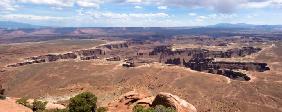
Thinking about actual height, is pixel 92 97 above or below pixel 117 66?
above

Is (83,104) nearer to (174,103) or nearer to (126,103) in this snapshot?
(126,103)

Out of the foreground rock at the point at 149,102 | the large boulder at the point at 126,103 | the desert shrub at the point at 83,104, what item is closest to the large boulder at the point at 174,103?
the foreground rock at the point at 149,102

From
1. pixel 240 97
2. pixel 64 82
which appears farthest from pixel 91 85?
pixel 240 97

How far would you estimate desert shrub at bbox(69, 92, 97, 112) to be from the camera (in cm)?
5869

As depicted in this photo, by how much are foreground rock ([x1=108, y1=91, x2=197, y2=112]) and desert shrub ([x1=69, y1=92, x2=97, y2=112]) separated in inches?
105

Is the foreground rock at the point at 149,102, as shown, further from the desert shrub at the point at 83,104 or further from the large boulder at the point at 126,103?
the desert shrub at the point at 83,104

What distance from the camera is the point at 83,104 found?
2335 inches

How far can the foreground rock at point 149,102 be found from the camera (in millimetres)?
50125

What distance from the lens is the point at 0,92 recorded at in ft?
223

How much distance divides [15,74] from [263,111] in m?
111

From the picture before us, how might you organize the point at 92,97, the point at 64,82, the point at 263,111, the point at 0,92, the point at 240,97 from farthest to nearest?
the point at 64,82 → the point at 240,97 → the point at 263,111 → the point at 0,92 → the point at 92,97

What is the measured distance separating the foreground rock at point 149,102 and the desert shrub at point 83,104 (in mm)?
2665

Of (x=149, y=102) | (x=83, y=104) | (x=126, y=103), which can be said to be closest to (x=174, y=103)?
(x=149, y=102)

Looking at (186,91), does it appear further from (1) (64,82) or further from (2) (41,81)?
(2) (41,81)
